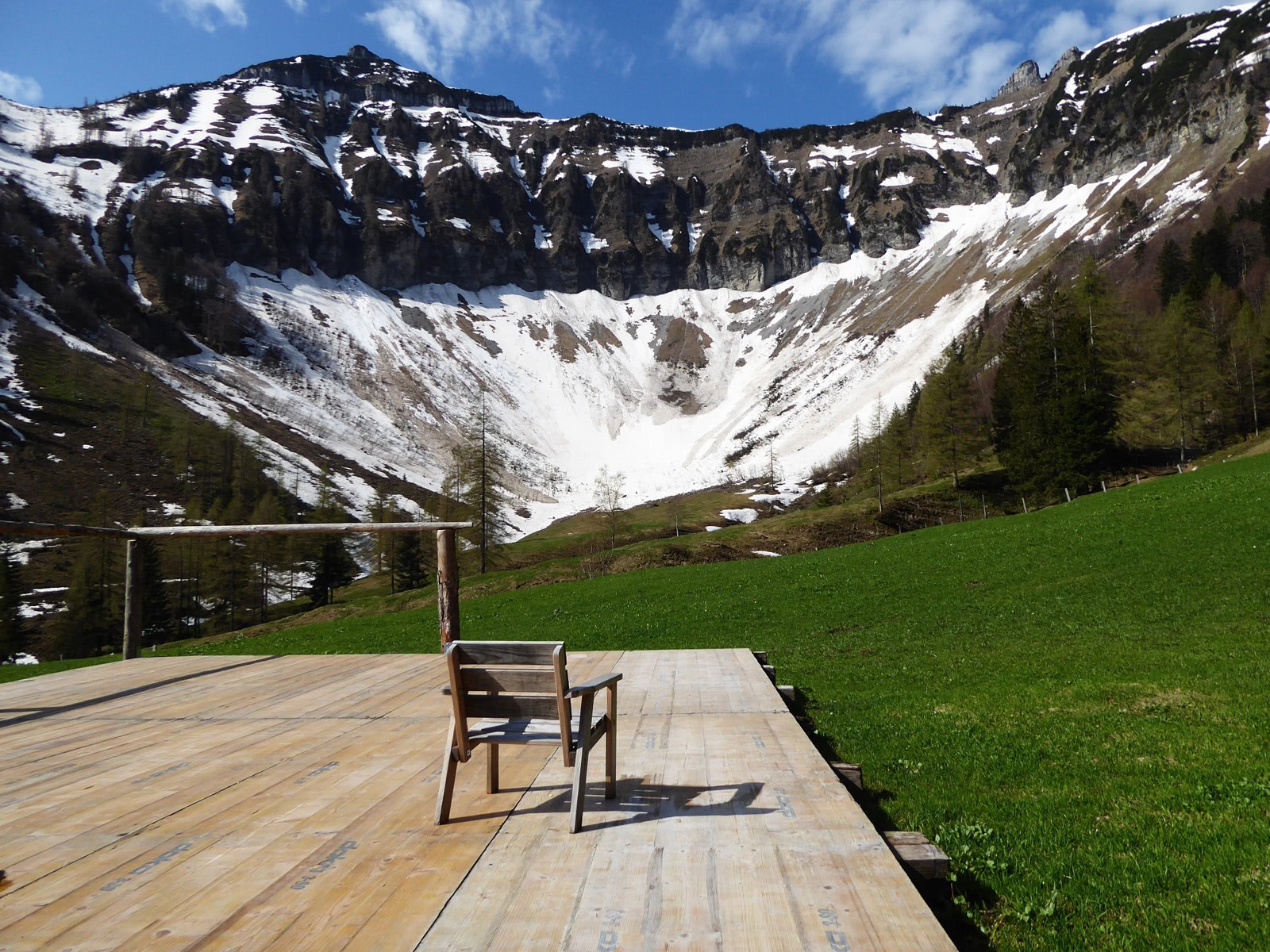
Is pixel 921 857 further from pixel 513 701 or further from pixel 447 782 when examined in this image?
pixel 447 782

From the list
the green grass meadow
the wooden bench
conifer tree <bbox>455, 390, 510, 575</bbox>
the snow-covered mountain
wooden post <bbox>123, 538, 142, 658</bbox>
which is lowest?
the green grass meadow

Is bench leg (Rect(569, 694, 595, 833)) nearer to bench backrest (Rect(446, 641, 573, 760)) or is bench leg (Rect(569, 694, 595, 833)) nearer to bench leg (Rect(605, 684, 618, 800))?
bench backrest (Rect(446, 641, 573, 760))

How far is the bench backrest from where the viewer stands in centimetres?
416

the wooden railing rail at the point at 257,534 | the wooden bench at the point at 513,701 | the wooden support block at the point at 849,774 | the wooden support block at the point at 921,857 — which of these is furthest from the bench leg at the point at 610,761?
the wooden railing rail at the point at 257,534

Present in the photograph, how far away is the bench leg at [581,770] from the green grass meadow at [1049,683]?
212 cm

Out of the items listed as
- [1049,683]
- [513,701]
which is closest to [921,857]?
[513,701]

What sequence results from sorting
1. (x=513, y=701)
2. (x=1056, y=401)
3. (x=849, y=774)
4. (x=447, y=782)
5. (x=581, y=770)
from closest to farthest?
(x=581, y=770) < (x=447, y=782) < (x=513, y=701) < (x=849, y=774) < (x=1056, y=401)

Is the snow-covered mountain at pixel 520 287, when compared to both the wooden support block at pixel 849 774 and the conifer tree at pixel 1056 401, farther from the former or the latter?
the wooden support block at pixel 849 774

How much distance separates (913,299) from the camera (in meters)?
142

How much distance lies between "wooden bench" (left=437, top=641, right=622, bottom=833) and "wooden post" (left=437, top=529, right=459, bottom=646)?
601cm

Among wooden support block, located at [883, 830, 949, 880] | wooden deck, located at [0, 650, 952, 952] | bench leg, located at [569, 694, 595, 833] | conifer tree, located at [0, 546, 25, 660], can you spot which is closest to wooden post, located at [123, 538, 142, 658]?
wooden deck, located at [0, 650, 952, 952]

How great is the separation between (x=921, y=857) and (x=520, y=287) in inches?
7934

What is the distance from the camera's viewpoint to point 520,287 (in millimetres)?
194750

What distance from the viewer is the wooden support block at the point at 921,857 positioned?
3.46 meters
